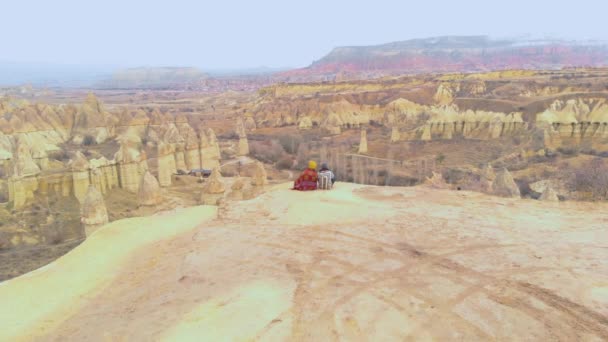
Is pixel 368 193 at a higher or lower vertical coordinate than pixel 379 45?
lower

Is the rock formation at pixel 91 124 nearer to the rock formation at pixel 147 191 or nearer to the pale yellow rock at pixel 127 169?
the pale yellow rock at pixel 127 169

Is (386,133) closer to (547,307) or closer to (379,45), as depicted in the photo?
(547,307)

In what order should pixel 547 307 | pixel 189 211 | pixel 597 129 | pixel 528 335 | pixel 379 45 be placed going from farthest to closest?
pixel 379 45
pixel 597 129
pixel 189 211
pixel 547 307
pixel 528 335

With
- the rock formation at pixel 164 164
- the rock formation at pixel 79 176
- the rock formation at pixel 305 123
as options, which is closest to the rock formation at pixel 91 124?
the rock formation at pixel 164 164

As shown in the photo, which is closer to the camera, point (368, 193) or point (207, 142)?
point (368, 193)

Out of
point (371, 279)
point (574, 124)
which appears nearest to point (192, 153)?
point (371, 279)

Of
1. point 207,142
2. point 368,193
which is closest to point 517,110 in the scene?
point 207,142

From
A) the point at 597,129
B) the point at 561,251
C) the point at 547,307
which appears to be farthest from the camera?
the point at 597,129
